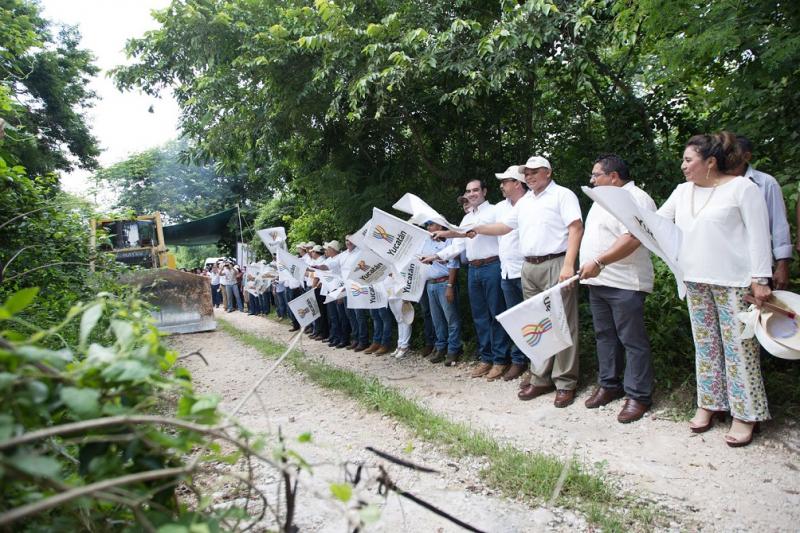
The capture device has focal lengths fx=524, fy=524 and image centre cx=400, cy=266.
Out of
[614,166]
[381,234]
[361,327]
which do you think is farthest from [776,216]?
[361,327]

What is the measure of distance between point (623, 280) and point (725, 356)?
0.82 m

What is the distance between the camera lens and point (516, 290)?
506cm

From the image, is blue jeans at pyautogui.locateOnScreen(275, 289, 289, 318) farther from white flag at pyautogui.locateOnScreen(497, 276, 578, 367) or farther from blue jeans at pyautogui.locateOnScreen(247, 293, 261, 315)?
white flag at pyautogui.locateOnScreen(497, 276, 578, 367)

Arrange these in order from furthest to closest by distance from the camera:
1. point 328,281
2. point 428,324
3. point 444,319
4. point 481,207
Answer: point 328,281
point 428,324
point 444,319
point 481,207

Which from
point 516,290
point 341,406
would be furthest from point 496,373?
point 341,406

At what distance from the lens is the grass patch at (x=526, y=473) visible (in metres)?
2.39

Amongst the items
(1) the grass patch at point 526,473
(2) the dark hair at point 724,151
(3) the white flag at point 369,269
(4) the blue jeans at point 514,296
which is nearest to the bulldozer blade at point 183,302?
(3) the white flag at point 369,269

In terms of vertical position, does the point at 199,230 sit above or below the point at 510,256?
above

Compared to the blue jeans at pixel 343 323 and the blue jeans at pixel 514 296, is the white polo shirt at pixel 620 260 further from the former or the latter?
the blue jeans at pixel 343 323

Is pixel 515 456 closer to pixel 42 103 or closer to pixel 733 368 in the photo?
pixel 733 368

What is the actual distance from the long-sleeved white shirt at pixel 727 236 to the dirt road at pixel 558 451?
1034 mm

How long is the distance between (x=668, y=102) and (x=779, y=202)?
122 inches

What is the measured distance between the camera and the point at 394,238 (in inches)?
223

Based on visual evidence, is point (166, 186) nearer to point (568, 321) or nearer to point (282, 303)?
point (282, 303)
